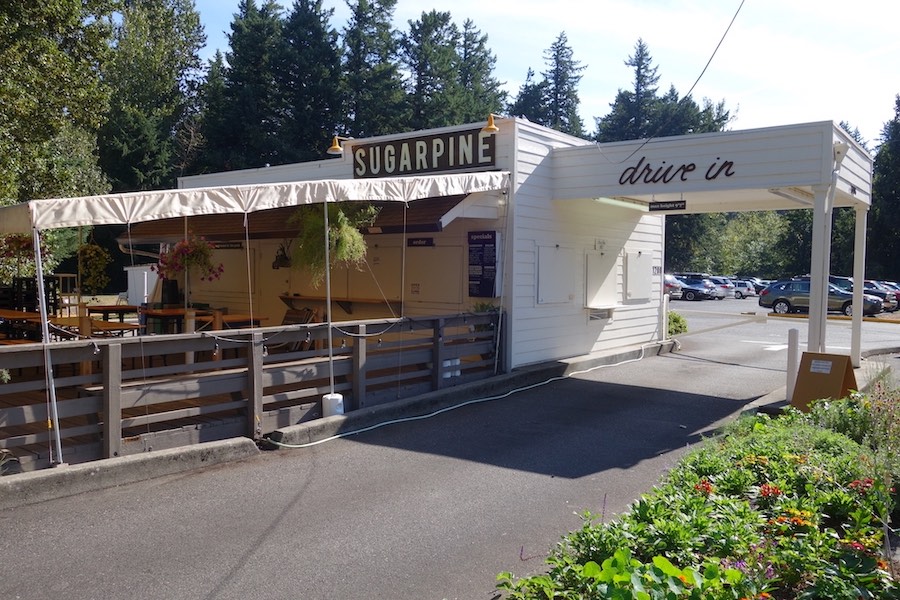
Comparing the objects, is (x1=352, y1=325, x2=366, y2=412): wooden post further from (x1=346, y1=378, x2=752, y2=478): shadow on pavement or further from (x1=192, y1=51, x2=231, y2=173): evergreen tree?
(x1=192, y1=51, x2=231, y2=173): evergreen tree

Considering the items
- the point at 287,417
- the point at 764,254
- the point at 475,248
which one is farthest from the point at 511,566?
the point at 764,254

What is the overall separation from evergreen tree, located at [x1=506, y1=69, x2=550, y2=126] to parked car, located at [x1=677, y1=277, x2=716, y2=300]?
25078 mm

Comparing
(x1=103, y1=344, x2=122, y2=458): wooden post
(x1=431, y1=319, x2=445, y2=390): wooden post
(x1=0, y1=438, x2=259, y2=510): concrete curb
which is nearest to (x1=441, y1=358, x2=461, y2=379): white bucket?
(x1=431, y1=319, x2=445, y2=390): wooden post

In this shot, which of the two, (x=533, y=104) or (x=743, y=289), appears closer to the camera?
(x=743, y=289)

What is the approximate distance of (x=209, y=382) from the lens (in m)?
7.13

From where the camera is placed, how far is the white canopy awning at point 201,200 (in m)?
5.90

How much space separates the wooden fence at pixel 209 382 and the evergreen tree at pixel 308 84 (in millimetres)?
30475

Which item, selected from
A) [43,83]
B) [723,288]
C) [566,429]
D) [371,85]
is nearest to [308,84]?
[371,85]

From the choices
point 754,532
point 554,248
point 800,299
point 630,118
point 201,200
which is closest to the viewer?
point 754,532

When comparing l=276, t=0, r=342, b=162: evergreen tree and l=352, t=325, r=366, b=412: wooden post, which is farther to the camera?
l=276, t=0, r=342, b=162: evergreen tree

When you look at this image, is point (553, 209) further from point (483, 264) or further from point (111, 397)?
point (111, 397)

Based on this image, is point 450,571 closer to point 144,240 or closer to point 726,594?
point 726,594

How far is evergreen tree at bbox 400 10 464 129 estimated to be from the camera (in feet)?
140

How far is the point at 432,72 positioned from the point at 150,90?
55.4 feet
